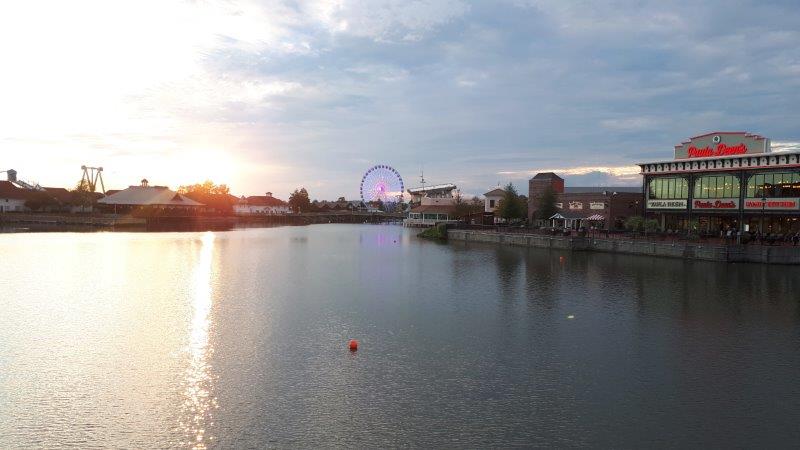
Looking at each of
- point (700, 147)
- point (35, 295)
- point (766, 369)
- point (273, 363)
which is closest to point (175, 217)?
point (35, 295)

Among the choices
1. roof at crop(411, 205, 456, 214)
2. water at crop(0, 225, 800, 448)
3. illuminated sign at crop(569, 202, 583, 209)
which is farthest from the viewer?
roof at crop(411, 205, 456, 214)

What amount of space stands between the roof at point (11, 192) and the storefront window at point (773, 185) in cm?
14664

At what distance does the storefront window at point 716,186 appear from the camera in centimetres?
6252

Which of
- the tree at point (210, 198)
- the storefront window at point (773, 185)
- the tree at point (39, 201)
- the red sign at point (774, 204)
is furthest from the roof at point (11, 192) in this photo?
the storefront window at point (773, 185)

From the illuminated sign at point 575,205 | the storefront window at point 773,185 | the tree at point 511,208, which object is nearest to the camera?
the storefront window at point 773,185

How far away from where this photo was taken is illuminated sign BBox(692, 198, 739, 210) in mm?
62219

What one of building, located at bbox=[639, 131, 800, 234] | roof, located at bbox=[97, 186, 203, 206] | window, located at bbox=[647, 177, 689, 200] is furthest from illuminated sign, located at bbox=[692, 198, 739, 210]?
roof, located at bbox=[97, 186, 203, 206]

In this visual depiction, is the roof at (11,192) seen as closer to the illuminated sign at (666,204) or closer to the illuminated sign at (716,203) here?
the illuminated sign at (666,204)

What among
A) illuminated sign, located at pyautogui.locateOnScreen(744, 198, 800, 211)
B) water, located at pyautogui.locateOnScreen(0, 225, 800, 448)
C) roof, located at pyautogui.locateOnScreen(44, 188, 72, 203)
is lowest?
water, located at pyautogui.locateOnScreen(0, 225, 800, 448)

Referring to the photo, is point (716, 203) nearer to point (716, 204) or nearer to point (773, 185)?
point (716, 204)

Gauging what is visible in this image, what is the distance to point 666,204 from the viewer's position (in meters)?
70.1

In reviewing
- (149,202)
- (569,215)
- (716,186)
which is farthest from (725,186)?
(149,202)

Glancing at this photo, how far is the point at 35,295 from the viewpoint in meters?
31.0

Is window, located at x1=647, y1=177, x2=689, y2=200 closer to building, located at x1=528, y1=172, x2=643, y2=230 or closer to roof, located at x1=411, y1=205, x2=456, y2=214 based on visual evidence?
building, located at x1=528, y1=172, x2=643, y2=230
